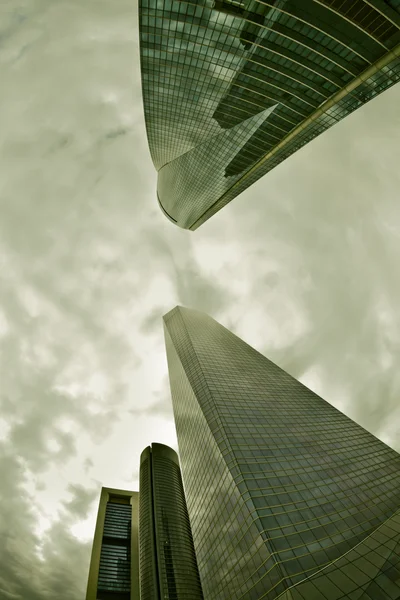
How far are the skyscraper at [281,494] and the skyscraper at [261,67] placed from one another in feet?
187

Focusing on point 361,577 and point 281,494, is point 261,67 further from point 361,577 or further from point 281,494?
point 361,577

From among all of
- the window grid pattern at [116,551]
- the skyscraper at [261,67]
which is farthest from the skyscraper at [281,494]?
the window grid pattern at [116,551]

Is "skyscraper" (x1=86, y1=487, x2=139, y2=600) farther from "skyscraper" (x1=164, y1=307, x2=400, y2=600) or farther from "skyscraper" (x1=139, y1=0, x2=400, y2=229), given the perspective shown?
"skyscraper" (x1=139, y1=0, x2=400, y2=229)

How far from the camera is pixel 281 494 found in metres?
42.6

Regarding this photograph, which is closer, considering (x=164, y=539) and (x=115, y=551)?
(x=164, y=539)

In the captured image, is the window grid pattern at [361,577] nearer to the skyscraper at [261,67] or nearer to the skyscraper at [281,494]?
the skyscraper at [281,494]

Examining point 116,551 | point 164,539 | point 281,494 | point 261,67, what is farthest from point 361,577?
point 116,551

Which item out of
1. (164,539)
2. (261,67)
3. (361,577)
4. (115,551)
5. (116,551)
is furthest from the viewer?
(116,551)

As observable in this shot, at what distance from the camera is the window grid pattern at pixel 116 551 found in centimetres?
14412

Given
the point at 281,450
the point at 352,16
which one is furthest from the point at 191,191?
the point at 281,450

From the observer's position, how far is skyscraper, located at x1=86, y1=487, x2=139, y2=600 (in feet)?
463

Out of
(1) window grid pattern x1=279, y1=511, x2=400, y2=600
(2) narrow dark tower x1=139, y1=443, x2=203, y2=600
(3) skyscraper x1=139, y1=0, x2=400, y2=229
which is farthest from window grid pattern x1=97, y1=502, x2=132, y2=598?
(3) skyscraper x1=139, y1=0, x2=400, y2=229

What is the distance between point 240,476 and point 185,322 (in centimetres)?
9148

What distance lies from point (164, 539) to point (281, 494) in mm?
112680
